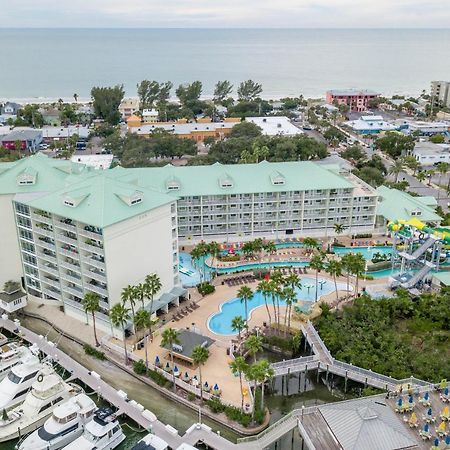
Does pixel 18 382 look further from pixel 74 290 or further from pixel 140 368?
pixel 74 290

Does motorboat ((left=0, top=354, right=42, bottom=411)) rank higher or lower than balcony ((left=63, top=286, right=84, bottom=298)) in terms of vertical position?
lower

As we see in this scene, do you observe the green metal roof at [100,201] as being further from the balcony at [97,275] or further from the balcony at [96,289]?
the balcony at [96,289]

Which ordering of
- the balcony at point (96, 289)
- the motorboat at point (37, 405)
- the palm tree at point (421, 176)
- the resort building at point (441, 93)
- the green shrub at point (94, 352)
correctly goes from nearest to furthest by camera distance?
the motorboat at point (37, 405), the green shrub at point (94, 352), the balcony at point (96, 289), the palm tree at point (421, 176), the resort building at point (441, 93)

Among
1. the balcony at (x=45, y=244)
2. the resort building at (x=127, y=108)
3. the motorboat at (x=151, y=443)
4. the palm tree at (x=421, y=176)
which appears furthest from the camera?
the resort building at (x=127, y=108)

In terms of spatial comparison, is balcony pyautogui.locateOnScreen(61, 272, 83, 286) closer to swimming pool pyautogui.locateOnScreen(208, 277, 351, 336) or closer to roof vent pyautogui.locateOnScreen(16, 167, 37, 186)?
roof vent pyautogui.locateOnScreen(16, 167, 37, 186)

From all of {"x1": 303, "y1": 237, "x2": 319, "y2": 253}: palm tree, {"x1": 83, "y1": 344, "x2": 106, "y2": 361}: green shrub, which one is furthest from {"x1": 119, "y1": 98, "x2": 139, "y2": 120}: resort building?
{"x1": 83, "y1": 344, "x2": 106, "y2": 361}: green shrub

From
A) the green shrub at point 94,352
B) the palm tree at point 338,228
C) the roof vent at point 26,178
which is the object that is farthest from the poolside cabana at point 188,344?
the palm tree at point 338,228

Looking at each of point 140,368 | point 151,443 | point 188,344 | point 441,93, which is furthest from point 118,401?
point 441,93
